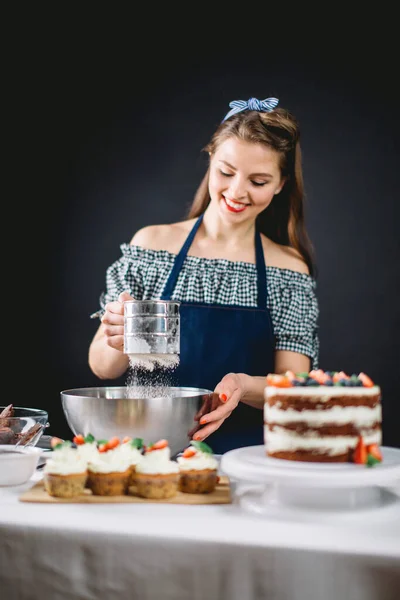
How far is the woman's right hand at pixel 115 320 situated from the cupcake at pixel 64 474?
76cm

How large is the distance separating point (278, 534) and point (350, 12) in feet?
9.50

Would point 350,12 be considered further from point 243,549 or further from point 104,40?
point 243,549

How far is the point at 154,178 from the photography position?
3592 mm

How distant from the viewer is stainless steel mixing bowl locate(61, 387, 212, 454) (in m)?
1.37

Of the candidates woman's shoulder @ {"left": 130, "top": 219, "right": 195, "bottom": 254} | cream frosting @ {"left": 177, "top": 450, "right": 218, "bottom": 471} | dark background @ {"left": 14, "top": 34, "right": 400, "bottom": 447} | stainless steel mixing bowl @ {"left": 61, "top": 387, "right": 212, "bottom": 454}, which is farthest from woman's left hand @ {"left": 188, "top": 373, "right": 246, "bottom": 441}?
dark background @ {"left": 14, "top": 34, "right": 400, "bottom": 447}

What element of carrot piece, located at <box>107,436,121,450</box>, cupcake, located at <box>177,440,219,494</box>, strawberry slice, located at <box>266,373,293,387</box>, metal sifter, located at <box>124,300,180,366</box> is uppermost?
metal sifter, located at <box>124,300,180,366</box>

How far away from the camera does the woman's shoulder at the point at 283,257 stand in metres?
2.60

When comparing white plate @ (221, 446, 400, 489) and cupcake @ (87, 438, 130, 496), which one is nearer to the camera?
white plate @ (221, 446, 400, 489)

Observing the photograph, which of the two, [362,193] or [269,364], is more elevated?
[362,193]

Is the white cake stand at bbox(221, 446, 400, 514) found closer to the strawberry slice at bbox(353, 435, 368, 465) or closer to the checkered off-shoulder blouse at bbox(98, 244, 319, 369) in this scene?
the strawberry slice at bbox(353, 435, 368, 465)

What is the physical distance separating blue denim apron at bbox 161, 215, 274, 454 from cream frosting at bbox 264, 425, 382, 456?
1.19 m

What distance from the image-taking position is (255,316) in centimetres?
245

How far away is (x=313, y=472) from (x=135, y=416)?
457 millimetres

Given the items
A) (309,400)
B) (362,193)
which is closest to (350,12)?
(362,193)
